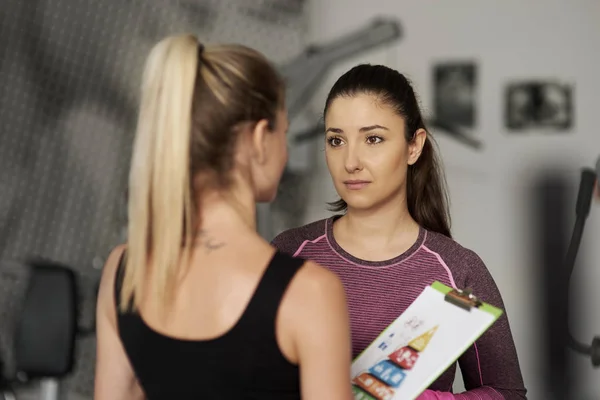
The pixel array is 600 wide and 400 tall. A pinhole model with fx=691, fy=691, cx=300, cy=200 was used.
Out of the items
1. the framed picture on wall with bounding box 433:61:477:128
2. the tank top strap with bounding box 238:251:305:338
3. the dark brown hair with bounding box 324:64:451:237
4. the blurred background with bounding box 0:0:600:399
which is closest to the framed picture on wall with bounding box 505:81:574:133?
the blurred background with bounding box 0:0:600:399

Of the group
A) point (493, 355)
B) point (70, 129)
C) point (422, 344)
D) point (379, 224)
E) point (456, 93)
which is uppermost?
point (456, 93)

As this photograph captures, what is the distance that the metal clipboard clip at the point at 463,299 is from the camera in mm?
995

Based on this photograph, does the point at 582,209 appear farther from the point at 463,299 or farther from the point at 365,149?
the point at 463,299

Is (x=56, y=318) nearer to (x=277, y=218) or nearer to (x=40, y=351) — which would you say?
(x=40, y=351)

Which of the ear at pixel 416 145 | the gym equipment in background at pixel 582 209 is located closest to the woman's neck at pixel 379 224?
the ear at pixel 416 145

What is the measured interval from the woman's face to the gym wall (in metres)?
1.46

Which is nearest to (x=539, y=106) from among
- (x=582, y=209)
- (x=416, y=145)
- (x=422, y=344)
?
(x=582, y=209)

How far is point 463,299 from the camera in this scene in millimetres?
1013

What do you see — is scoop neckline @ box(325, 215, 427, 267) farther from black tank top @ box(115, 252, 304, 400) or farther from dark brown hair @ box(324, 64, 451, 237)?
black tank top @ box(115, 252, 304, 400)

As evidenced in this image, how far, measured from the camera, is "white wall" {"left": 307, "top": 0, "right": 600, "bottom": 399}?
10.2ft

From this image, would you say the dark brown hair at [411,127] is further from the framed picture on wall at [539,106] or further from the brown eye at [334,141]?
the framed picture on wall at [539,106]

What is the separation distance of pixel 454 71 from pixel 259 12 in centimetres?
93

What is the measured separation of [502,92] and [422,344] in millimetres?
Result: 2410

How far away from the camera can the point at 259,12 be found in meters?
A: 3.01
